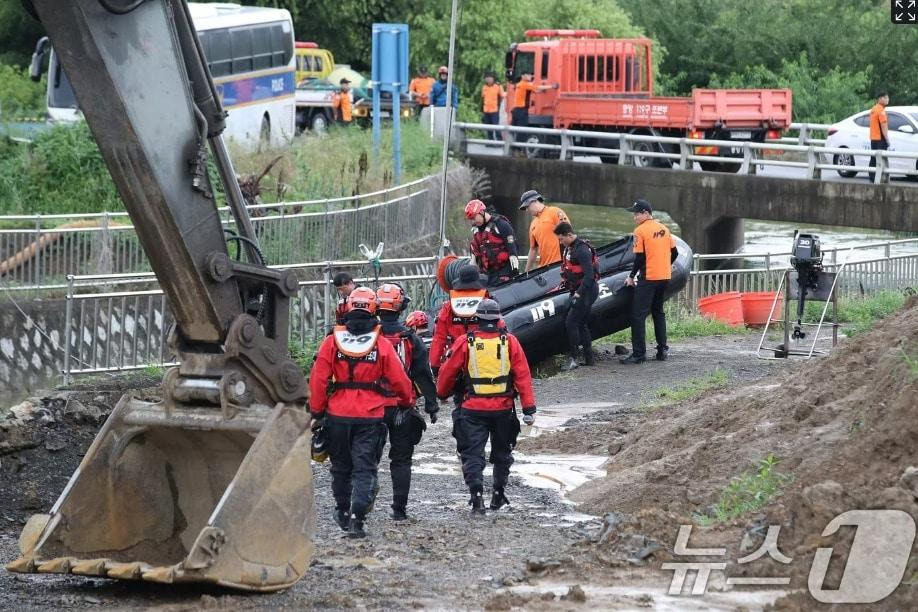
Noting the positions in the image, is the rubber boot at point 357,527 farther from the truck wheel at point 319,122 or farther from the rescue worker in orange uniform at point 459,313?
the truck wheel at point 319,122

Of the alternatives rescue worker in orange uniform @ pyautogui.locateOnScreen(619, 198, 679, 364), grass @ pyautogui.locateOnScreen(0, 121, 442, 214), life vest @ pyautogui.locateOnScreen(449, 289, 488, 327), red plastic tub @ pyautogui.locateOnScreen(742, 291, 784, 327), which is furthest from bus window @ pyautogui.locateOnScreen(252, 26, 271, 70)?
life vest @ pyautogui.locateOnScreen(449, 289, 488, 327)

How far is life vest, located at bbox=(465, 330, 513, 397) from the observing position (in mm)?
10953

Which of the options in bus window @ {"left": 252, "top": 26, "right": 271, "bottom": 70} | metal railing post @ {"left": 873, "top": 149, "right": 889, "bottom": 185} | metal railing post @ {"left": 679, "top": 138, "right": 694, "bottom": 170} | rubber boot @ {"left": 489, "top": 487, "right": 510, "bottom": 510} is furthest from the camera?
bus window @ {"left": 252, "top": 26, "right": 271, "bottom": 70}

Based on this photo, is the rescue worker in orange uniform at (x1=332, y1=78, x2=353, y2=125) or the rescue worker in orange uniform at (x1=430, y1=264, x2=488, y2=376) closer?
the rescue worker in orange uniform at (x1=430, y1=264, x2=488, y2=376)

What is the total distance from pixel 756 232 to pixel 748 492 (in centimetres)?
3338

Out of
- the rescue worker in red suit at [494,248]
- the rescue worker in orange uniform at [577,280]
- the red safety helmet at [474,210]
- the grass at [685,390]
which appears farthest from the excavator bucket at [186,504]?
the rescue worker in orange uniform at [577,280]

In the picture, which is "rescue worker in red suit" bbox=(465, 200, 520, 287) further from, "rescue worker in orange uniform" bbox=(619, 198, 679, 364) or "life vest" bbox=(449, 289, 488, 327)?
"life vest" bbox=(449, 289, 488, 327)

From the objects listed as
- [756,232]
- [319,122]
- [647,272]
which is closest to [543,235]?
[647,272]

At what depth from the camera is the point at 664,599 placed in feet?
26.2

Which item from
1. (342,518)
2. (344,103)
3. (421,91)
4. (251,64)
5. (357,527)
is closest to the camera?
(357,527)

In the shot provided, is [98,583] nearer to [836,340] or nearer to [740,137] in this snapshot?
[836,340]

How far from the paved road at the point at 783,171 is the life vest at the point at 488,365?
67.4ft

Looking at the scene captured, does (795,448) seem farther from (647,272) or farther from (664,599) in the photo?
(647,272)

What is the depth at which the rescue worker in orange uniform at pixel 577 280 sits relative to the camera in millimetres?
17188
